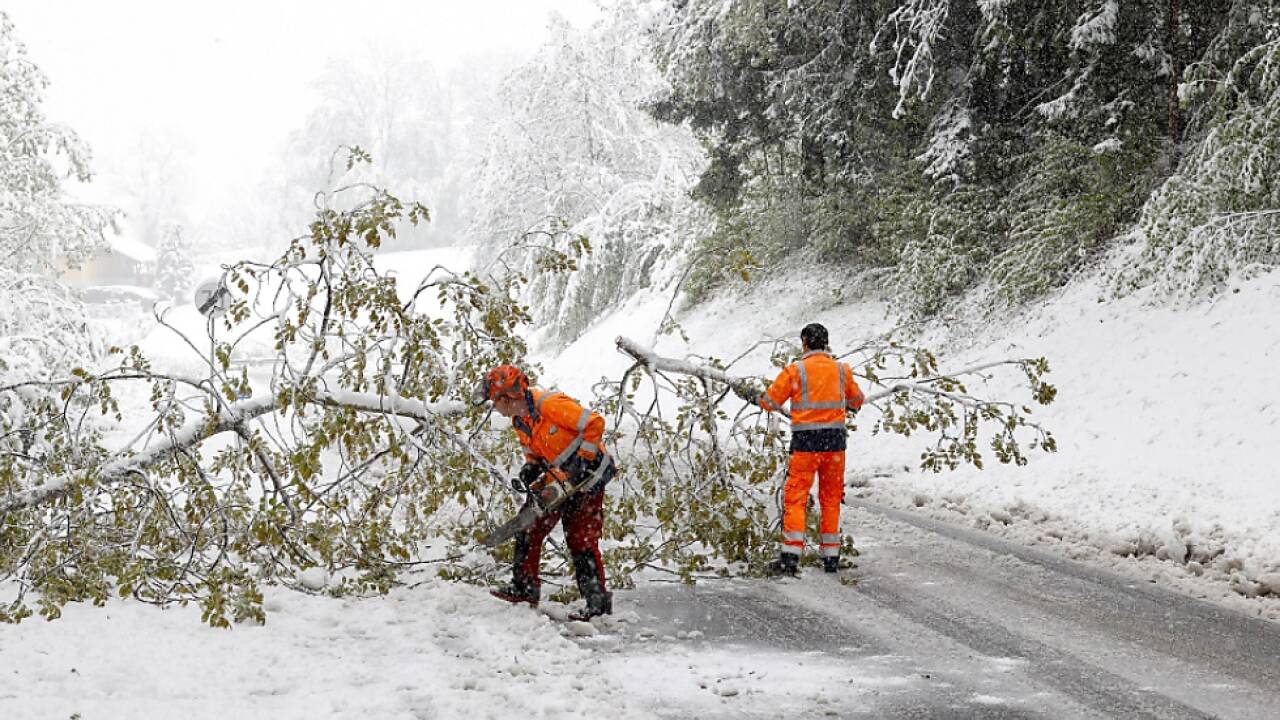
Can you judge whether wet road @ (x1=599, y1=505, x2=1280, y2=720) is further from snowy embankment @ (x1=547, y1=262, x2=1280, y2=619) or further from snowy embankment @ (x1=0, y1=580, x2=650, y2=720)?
snowy embankment @ (x1=547, y1=262, x2=1280, y2=619)

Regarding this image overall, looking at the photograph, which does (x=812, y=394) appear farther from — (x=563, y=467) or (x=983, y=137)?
(x=983, y=137)

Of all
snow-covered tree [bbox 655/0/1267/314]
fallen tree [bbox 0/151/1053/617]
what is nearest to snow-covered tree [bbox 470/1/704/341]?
snow-covered tree [bbox 655/0/1267/314]

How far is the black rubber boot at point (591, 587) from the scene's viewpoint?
18.3 feet

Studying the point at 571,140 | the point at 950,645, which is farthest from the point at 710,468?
the point at 571,140

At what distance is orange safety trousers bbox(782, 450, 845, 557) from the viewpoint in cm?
646

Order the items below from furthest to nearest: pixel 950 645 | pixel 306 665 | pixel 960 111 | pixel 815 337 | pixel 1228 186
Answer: pixel 960 111
pixel 1228 186
pixel 815 337
pixel 950 645
pixel 306 665

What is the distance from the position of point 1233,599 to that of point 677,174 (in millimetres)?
19535

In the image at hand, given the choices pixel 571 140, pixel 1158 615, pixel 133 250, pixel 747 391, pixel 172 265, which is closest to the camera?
pixel 1158 615

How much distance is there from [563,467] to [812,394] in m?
1.86

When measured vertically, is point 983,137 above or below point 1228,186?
above

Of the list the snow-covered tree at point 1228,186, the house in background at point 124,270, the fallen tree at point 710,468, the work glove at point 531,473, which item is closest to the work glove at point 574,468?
the work glove at point 531,473

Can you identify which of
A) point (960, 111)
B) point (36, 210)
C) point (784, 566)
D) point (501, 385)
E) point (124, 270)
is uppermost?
point (960, 111)

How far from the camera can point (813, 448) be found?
6.46 metres

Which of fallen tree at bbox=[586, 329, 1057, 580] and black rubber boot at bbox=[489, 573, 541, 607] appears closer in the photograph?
black rubber boot at bbox=[489, 573, 541, 607]
